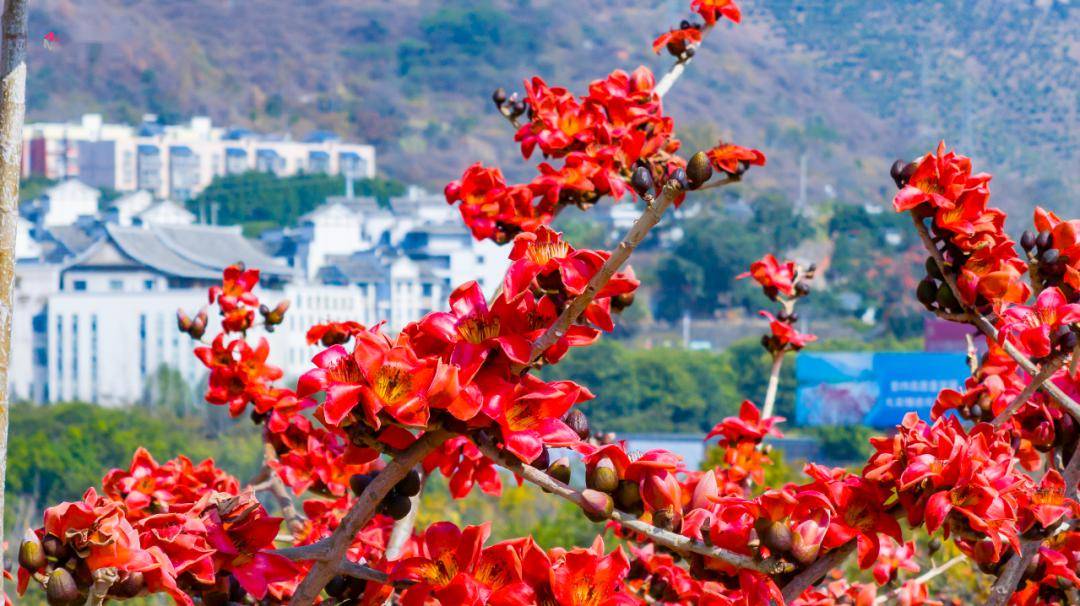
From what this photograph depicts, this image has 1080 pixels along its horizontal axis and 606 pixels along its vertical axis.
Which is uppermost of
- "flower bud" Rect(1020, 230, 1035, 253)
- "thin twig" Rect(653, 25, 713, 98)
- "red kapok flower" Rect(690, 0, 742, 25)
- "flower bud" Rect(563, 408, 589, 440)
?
"red kapok flower" Rect(690, 0, 742, 25)

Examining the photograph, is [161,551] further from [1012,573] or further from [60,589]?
[1012,573]

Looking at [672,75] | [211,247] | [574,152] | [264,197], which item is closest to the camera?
[574,152]

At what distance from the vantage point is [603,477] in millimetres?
801

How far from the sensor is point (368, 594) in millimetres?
927

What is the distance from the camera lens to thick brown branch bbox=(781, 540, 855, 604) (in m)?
0.87

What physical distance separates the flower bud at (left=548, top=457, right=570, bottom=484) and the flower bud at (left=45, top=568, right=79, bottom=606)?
277 millimetres

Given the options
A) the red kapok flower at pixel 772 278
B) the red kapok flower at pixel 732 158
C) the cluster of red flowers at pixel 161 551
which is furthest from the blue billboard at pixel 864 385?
the cluster of red flowers at pixel 161 551

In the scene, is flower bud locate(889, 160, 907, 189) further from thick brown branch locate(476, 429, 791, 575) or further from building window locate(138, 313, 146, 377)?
building window locate(138, 313, 146, 377)

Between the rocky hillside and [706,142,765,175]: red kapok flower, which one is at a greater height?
the rocky hillside

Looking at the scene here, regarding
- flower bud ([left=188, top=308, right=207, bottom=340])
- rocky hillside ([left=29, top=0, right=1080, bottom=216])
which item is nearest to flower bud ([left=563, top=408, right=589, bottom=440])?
flower bud ([left=188, top=308, right=207, bottom=340])

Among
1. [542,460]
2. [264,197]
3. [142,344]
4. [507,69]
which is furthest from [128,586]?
[507,69]

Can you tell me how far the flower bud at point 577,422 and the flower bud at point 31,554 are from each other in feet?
1.02

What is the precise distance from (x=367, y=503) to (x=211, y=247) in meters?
35.2

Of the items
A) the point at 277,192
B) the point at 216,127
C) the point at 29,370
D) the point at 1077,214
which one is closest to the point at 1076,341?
the point at 1077,214
